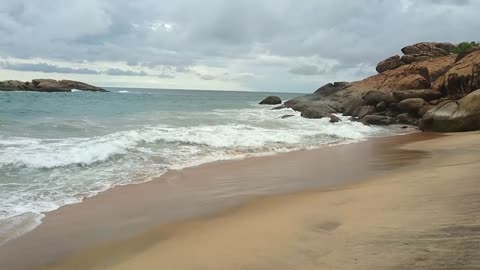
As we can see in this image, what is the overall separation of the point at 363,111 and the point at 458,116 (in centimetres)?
1010

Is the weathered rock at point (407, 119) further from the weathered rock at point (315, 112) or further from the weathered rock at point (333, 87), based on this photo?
the weathered rock at point (333, 87)

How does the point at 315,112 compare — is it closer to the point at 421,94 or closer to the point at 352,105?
the point at 352,105

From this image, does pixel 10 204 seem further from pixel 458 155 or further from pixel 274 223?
pixel 458 155

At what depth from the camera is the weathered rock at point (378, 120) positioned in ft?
81.8

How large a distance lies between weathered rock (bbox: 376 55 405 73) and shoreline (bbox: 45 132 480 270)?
109 ft

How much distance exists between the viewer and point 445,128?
19.3m

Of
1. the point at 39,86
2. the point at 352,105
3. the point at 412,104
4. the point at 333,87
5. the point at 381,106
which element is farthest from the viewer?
the point at 39,86

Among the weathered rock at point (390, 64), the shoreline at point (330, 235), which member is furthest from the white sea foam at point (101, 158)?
the weathered rock at point (390, 64)

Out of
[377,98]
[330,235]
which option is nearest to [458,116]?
[377,98]

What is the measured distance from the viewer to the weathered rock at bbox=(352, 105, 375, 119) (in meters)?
28.3

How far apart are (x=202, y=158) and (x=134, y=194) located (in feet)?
15.2

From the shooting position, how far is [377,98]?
28.7 meters

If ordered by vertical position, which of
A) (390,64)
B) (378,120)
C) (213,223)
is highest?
(390,64)

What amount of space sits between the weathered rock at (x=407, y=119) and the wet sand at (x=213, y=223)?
16199 mm
